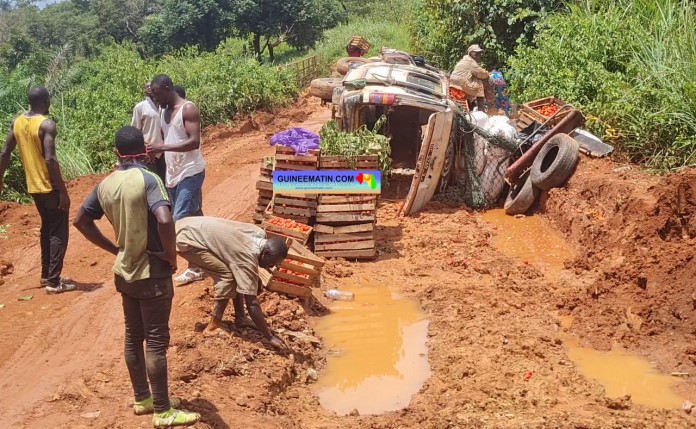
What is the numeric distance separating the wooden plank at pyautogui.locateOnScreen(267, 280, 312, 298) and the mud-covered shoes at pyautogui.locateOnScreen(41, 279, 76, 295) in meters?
1.96

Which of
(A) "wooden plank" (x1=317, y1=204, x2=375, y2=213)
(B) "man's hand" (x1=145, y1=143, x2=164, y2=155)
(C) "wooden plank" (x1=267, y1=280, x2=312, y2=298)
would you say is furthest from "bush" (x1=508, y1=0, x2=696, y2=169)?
(B) "man's hand" (x1=145, y1=143, x2=164, y2=155)

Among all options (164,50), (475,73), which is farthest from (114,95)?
(164,50)

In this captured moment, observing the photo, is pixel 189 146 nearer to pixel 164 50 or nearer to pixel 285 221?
pixel 285 221

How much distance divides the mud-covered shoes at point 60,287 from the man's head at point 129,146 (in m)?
3.31

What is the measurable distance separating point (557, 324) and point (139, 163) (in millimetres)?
4466

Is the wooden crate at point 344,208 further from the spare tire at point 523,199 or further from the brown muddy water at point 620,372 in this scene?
the spare tire at point 523,199

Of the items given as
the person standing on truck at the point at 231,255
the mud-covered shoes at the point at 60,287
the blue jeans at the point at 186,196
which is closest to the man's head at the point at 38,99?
the blue jeans at the point at 186,196

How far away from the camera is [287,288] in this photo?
7.04 m

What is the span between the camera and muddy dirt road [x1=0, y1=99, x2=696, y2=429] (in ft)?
16.9

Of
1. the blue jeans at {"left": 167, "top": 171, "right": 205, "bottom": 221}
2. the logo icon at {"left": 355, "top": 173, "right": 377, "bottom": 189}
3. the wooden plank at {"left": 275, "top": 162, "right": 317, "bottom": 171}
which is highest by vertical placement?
the blue jeans at {"left": 167, "top": 171, "right": 205, "bottom": 221}

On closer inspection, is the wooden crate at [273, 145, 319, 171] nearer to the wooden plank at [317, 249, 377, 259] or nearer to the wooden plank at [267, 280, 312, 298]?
the wooden plank at [317, 249, 377, 259]

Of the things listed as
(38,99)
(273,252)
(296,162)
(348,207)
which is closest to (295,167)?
(296,162)

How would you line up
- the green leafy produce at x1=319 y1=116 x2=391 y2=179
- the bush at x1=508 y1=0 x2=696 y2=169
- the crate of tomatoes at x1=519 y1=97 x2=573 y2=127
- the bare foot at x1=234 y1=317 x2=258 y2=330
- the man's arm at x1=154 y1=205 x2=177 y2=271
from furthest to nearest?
the crate of tomatoes at x1=519 y1=97 x2=573 y2=127
the bush at x1=508 y1=0 x2=696 y2=169
the green leafy produce at x1=319 y1=116 x2=391 y2=179
the bare foot at x1=234 y1=317 x2=258 y2=330
the man's arm at x1=154 y1=205 x2=177 y2=271

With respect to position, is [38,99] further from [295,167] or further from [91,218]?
[295,167]
